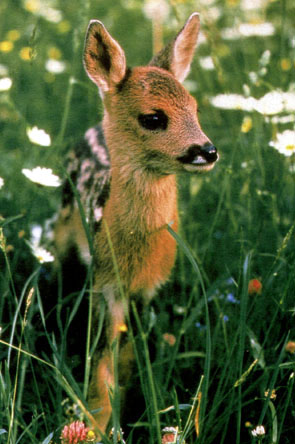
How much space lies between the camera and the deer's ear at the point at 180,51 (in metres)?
3.23

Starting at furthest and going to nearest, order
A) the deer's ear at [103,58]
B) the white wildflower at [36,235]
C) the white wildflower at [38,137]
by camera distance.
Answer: the white wildflower at [36,235]
the white wildflower at [38,137]
the deer's ear at [103,58]

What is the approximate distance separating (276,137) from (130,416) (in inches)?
64.7

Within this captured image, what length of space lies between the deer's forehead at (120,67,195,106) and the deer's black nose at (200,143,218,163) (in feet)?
1.06

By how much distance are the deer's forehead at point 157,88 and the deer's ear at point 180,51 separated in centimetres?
24

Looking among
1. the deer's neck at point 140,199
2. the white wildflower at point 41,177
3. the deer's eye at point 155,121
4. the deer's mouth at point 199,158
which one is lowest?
the deer's neck at point 140,199

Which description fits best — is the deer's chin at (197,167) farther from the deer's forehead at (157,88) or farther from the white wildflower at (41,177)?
the white wildflower at (41,177)

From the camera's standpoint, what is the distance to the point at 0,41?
5.80 m

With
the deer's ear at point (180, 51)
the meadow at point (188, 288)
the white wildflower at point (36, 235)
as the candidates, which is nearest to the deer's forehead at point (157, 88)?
the deer's ear at point (180, 51)

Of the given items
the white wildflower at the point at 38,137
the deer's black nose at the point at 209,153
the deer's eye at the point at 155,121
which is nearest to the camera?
the deer's black nose at the point at 209,153

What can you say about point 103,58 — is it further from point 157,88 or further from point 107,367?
point 107,367

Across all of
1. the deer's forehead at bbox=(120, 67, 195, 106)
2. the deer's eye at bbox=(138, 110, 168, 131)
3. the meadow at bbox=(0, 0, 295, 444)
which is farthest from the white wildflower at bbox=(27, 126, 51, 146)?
the deer's eye at bbox=(138, 110, 168, 131)

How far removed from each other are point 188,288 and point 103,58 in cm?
139

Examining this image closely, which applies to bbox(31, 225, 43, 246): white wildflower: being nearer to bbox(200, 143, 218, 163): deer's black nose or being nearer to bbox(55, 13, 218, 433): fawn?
bbox(55, 13, 218, 433): fawn

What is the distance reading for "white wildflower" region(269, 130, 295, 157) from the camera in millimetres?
3337
